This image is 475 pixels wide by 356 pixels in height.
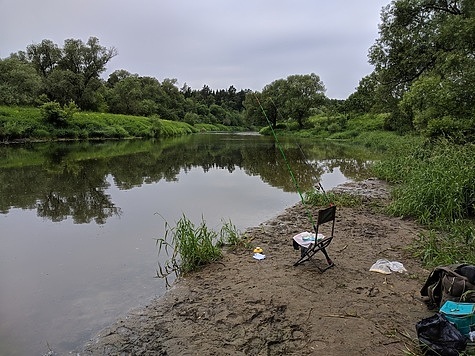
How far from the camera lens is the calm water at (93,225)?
4133mm

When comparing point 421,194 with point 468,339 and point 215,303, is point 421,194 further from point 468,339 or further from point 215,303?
point 215,303

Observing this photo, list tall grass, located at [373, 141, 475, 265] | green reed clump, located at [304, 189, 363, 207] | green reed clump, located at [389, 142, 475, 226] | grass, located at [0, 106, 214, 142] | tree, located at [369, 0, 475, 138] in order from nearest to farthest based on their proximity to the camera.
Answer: tall grass, located at [373, 141, 475, 265] → green reed clump, located at [389, 142, 475, 226] → green reed clump, located at [304, 189, 363, 207] → tree, located at [369, 0, 475, 138] → grass, located at [0, 106, 214, 142]

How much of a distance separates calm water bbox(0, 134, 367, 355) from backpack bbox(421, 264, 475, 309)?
11.4ft

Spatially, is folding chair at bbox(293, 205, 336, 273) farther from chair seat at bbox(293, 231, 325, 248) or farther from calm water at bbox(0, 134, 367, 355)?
calm water at bbox(0, 134, 367, 355)

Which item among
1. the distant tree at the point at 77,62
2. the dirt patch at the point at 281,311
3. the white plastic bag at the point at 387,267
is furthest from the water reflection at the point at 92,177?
the distant tree at the point at 77,62

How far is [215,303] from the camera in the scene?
413cm

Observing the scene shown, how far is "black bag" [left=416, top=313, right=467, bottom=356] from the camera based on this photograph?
276 centimetres

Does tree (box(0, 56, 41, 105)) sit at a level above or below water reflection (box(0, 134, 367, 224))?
above

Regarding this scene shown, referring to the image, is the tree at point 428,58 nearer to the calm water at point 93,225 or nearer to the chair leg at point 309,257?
the calm water at point 93,225

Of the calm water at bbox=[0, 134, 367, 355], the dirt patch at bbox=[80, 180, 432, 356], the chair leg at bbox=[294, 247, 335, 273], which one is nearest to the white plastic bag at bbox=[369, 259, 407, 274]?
the dirt patch at bbox=[80, 180, 432, 356]

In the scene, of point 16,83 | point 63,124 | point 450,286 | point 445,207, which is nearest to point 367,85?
point 445,207

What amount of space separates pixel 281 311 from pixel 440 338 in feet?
5.26

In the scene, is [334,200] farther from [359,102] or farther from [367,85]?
[359,102]

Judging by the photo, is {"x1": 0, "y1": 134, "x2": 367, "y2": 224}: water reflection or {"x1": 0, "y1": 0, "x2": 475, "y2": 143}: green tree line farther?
{"x1": 0, "y1": 0, "x2": 475, "y2": 143}: green tree line
